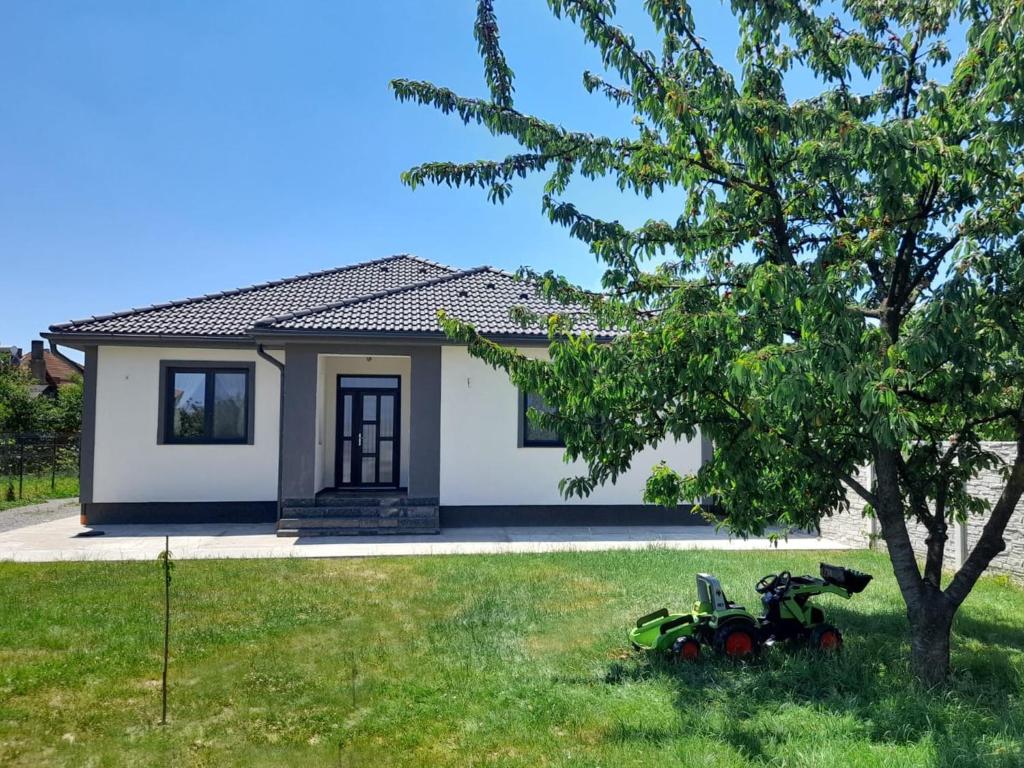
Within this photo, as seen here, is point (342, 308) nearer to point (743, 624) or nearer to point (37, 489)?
point (743, 624)

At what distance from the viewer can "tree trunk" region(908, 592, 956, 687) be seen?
14.3 ft

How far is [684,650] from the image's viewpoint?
4.91 m

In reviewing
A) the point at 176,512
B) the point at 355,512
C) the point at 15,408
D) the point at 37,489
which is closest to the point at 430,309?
the point at 355,512

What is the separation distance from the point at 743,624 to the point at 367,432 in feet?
34.4

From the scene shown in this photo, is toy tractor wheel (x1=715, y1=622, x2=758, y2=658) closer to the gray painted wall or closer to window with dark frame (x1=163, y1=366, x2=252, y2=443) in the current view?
window with dark frame (x1=163, y1=366, x2=252, y2=443)

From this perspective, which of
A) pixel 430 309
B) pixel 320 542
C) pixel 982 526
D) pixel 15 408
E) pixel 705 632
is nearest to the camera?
pixel 705 632

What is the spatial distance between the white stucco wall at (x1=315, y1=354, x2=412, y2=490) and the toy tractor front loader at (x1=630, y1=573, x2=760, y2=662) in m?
9.09

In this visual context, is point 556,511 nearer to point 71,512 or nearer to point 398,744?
point 398,744

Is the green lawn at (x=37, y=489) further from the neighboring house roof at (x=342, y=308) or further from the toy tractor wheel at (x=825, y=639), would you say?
the toy tractor wheel at (x=825, y=639)

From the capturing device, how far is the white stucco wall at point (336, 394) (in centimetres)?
1357

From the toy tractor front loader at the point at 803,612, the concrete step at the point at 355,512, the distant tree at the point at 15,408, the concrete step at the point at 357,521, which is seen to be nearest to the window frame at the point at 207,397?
the concrete step at the point at 355,512

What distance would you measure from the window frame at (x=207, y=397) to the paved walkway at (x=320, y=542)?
1673 mm

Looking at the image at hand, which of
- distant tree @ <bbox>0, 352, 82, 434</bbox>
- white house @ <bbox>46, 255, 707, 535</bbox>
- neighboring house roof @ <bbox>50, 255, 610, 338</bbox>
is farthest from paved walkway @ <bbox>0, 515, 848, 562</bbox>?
distant tree @ <bbox>0, 352, 82, 434</bbox>

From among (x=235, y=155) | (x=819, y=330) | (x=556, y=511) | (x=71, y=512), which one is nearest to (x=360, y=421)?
(x=556, y=511)
